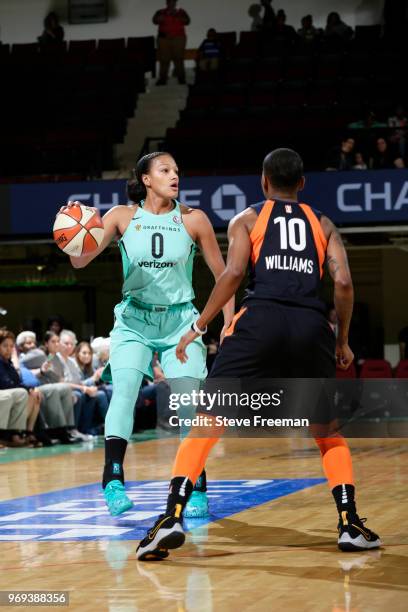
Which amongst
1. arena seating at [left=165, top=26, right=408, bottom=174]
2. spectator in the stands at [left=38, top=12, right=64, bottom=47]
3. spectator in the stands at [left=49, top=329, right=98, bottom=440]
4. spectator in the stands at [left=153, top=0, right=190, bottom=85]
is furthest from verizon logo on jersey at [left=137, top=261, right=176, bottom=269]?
spectator in the stands at [left=38, top=12, right=64, bottom=47]

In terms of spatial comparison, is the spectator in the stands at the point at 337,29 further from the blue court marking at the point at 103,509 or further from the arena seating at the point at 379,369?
the blue court marking at the point at 103,509

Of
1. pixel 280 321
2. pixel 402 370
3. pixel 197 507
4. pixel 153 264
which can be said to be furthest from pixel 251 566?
pixel 402 370

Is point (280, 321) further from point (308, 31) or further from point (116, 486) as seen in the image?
point (308, 31)

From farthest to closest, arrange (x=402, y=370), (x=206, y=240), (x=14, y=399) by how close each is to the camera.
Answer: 1. (x=402, y=370)
2. (x=14, y=399)
3. (x=206, y=240)

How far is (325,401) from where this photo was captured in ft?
13.6

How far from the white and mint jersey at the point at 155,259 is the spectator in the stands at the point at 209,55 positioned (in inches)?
594

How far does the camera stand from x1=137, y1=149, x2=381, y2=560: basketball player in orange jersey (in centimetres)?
403

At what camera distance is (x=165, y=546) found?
3.98 metres

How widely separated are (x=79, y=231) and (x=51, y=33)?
676 inches

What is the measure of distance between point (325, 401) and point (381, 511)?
1393 mm

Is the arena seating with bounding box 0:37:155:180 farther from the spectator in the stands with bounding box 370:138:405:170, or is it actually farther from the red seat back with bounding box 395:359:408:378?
the red seat back with bounding box 395:359:408:378

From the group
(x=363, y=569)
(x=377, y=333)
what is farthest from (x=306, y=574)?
(x=377, y=333)

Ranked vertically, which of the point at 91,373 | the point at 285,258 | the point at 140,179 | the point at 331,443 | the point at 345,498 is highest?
the point at 140,179

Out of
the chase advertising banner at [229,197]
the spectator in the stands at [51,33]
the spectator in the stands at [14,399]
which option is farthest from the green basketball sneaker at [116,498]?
the spectator in the stands at [51,33]
